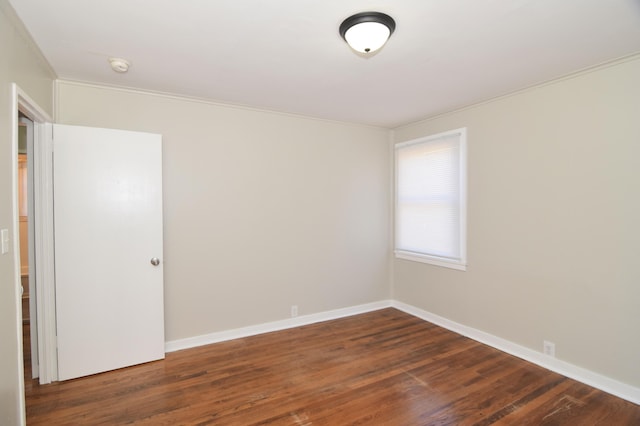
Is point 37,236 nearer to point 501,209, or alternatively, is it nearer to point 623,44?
point 501,209

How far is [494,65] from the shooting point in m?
2.44

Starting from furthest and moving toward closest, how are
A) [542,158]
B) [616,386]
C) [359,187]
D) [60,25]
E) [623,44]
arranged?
1. [359,187]
2. [542,158]
3. [616,386]
4. [623,44]
5. [60,25]

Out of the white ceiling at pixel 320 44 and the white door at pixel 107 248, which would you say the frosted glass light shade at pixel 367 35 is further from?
the white door at pixel 107 248

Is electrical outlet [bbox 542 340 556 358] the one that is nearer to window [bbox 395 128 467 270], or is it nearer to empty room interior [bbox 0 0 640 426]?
empty room interior [bbox 0 0 640 426]

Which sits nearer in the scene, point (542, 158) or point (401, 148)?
point (542, 158)

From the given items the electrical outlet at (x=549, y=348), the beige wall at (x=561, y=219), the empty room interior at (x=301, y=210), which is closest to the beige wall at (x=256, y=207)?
Answer: the empty room interior at (x=301, y=210)

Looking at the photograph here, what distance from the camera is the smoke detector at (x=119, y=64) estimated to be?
7.72ft

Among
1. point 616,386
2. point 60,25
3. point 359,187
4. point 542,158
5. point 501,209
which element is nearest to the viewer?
point 60,25

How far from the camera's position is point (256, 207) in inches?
140

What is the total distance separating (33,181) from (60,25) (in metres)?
1.25

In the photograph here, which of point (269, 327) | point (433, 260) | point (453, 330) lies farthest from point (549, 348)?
point (269, 327)

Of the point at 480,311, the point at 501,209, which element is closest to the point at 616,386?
the point at 480,311

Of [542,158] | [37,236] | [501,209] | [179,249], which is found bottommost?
[179,249]

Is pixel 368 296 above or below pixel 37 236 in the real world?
below
